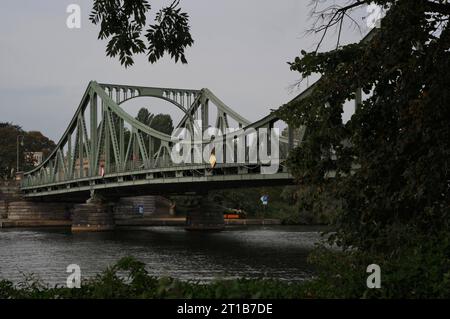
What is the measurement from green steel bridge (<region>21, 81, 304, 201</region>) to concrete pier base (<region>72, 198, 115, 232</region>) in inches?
65.6

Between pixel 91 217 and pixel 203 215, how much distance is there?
12636 millimetres

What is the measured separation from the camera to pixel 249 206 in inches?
4107

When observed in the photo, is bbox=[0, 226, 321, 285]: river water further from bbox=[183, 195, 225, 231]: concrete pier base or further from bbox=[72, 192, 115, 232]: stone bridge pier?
bbox=[183, 195, 225, 231]: concrete pier base

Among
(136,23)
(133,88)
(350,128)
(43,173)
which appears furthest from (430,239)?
(43,173)

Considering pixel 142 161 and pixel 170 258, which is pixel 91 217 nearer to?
pixel 142 161

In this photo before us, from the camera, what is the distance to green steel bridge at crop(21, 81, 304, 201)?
48.0m

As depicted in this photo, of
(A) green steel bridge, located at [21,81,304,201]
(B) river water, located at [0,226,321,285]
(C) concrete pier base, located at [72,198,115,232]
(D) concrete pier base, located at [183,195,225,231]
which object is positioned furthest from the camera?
(D) concrete pier base, located at [183,195,225,231]

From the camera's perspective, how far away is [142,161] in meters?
72.3

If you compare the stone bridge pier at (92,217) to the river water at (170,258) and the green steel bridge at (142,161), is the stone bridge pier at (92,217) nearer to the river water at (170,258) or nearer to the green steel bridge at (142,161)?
the green steel bridge at (142,161)

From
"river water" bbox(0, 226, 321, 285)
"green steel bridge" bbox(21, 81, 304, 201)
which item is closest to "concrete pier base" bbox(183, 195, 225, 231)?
"green steel bridge" bbox(21, 81, 304, 201)

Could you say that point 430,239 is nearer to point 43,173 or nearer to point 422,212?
point 422,212

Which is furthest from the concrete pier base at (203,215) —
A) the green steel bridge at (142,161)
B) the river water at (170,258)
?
the river water at (170,258)

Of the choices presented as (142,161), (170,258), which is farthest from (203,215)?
(170,258)

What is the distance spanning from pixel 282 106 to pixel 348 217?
281 centimetres
